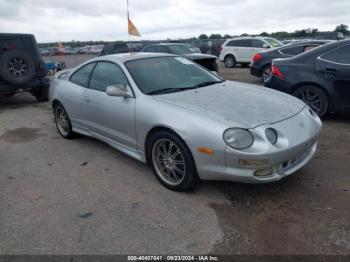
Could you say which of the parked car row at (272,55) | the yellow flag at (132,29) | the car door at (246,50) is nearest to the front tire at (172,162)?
the yellow flag at (132,29)

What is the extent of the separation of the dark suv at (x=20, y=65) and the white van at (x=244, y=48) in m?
11.2

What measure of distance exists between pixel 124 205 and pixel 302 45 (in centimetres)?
882

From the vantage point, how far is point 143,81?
12.9ft

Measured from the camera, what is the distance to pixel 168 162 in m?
3.51

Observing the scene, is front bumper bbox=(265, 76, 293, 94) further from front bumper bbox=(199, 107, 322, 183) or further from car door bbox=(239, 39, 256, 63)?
car door bbox=(239, 39, 256, 63)

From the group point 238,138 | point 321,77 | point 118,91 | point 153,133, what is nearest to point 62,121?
point 118,91

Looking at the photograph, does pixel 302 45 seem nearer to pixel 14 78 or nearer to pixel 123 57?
pixel 123 57

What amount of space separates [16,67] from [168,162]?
6.00 meters

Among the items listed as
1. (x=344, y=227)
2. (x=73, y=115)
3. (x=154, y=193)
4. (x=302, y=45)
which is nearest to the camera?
(x=344, y=227)

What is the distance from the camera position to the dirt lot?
2.65 meters

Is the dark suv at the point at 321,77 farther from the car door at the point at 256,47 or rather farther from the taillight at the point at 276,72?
the car door at the point at 256,47

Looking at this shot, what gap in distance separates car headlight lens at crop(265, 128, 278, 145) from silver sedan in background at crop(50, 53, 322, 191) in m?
0.01

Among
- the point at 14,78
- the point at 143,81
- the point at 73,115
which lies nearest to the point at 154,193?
the point at 143,81

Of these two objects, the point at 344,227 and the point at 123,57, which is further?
the point at 123,57
